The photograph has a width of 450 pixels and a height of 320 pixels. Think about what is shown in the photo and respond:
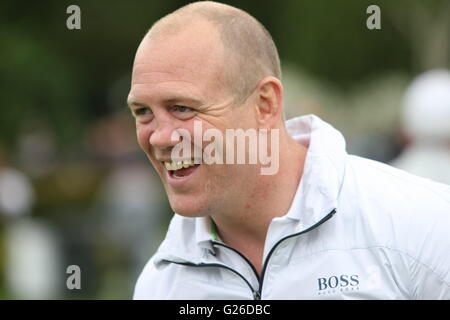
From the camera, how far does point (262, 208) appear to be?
15.6 ft

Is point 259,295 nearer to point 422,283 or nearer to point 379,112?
point 422,283

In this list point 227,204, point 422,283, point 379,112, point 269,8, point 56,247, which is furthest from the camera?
point 269,8

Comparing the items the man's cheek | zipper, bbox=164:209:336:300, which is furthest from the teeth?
zipper, bbox=164:209:336:300

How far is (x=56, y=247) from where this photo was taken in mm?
14273

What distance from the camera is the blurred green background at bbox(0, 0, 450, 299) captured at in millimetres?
13820

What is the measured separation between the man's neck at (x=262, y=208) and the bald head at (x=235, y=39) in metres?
0.35

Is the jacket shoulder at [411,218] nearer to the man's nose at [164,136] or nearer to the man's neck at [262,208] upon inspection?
the man's neck at [262,208]

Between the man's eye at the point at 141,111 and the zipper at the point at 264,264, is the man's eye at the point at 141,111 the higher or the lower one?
the higher one

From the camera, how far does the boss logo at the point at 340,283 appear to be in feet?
14.6

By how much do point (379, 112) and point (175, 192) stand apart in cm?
2201

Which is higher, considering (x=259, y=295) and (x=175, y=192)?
(x=175, y=192)

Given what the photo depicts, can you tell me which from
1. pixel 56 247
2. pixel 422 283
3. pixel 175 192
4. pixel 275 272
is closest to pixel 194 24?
pixel 175 192

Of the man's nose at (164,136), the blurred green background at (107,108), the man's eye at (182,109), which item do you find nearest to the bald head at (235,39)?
the man's eye at (182,109)

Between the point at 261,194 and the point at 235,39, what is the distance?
694mm
